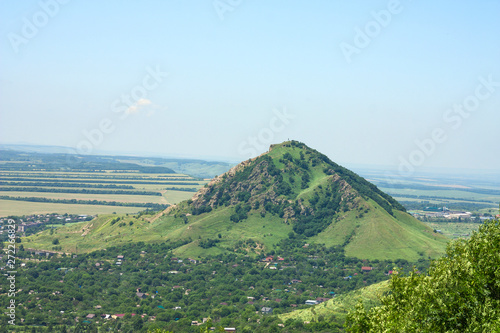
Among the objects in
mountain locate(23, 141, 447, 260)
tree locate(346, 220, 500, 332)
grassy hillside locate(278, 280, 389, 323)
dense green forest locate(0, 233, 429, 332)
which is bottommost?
dense green forest locate(0, 233, 429, 332)

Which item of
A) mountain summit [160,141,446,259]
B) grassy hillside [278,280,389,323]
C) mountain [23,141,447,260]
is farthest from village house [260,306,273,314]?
mountain summit [160,141,446,259]

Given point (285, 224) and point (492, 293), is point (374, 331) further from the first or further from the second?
point (285, 224)

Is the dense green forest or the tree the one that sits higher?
the tree

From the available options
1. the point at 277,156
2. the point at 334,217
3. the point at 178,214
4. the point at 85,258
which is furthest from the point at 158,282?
the point at 277,156

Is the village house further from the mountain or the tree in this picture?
the tree

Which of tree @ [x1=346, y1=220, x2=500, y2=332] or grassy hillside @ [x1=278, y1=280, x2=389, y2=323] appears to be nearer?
tree @ [x1=346, y1=220, x2=500, y2=332]

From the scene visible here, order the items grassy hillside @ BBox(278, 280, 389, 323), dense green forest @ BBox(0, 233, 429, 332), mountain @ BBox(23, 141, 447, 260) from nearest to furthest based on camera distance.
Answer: grassy hillside @ BBox(278, 280, 389, 323) → dense green forest @ BBox(0, 233, 429, 332) → mountain @ BBox(23, 141, 447, 260)

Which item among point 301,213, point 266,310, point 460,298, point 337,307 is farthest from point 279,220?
point 460,298

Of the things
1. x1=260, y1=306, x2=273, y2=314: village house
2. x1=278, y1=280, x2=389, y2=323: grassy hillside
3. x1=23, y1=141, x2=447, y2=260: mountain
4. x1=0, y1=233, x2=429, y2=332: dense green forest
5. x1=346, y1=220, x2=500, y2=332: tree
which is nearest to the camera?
x1=346, y1=220, x2=500, y2=332: tree
